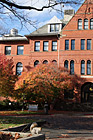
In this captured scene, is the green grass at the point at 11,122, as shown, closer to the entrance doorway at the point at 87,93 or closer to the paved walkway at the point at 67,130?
the paved walkway at the point at 67,130

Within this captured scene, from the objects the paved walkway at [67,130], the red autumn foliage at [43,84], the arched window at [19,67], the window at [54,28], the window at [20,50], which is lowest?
the paved walkway at [67,130]

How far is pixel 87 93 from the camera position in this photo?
31.6m

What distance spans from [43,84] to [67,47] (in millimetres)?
9465

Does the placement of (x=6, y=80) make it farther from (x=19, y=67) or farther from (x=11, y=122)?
(x=11, y=122)

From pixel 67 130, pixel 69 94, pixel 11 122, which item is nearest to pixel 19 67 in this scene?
pixel 69 94

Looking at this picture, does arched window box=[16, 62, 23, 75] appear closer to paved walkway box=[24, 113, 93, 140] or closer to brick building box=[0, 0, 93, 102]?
brick building box=[0, 0, 93, 102]

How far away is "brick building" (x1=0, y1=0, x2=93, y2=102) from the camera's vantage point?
31000 millimetres

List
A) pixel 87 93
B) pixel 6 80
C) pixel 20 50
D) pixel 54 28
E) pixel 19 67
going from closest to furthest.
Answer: pixel 6 80 → pixel 87 93 → pixel 54 28 → pixel 19 67 → pixel 20 50

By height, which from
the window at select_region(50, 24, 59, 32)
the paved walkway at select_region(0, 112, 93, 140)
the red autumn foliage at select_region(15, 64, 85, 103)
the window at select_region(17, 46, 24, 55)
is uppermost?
the window at select_region(50, 24, 59, 32)

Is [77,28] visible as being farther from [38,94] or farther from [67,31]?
[38,94]

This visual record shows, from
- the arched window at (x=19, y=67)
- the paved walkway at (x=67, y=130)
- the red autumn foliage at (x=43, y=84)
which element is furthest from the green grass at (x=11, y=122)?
the arched window at (x=19, y=67)

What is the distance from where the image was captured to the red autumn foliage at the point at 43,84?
24906 millimetres

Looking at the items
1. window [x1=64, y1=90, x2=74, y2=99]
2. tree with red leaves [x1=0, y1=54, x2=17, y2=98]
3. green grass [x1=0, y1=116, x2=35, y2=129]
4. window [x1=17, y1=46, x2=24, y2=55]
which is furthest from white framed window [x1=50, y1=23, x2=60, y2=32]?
green grass [x1=0, y1=116, x2=35, y2=129]

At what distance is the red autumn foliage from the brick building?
3.60 metres
